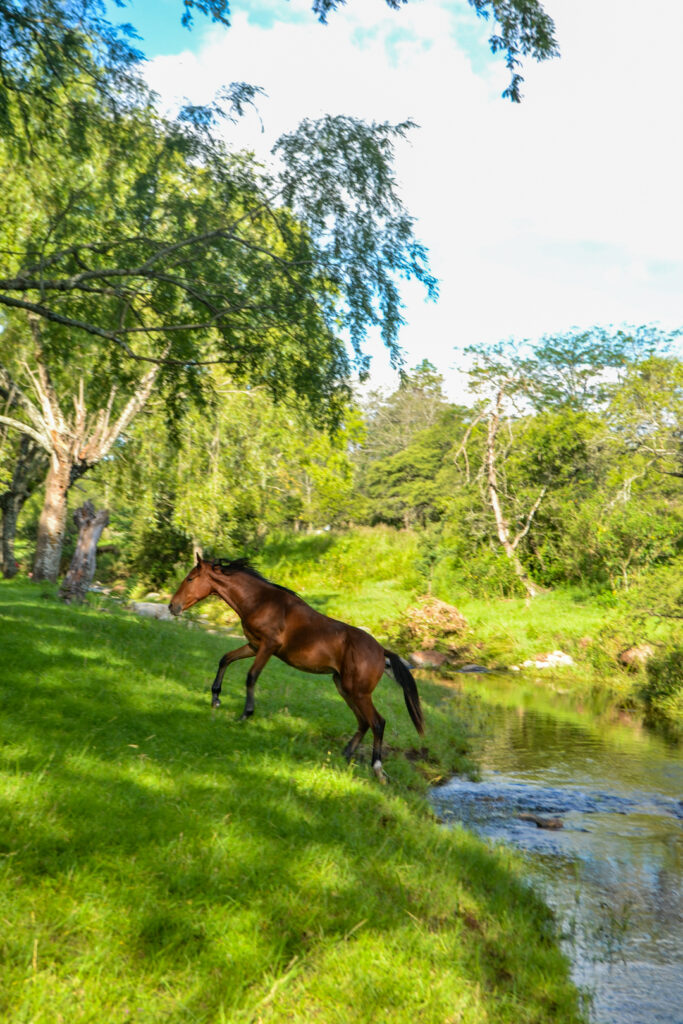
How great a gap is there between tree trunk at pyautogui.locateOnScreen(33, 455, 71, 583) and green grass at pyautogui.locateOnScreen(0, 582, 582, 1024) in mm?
14929

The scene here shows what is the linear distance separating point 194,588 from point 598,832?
669cm

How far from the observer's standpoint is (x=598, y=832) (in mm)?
11016

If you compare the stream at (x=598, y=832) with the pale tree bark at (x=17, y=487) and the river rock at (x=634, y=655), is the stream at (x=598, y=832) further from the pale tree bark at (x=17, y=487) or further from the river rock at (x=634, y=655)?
the pale tree bark at (x=17, y=487)

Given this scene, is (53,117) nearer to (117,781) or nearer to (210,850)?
(117,781)

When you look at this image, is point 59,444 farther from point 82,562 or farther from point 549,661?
Answer: point 549,661

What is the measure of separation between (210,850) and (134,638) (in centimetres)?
908

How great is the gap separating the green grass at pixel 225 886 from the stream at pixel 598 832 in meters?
0.52

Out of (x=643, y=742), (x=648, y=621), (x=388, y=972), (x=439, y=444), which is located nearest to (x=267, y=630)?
(x=388, y=972)

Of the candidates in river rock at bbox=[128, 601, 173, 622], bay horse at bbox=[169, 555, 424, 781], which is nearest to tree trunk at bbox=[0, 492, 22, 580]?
river rock at bbox=[128, 601, 173, 622]

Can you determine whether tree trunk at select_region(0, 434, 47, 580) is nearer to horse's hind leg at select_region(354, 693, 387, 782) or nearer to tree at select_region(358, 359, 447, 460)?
horse's hind leg at select_region(354, 693, 387, 782)

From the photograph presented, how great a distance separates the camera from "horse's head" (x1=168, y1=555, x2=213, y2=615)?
10.7 m

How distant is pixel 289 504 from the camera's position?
42.8 meters

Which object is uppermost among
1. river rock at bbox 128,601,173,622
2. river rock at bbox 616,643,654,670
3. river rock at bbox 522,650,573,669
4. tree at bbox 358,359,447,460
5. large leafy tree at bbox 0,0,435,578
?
tree at bbox 358,359,447,460

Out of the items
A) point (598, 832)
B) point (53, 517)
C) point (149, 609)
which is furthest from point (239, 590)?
point (149, 609)
